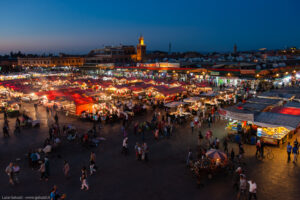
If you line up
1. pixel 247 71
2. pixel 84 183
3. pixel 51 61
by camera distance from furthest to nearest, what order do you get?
pixel 51 61
pixel 247 71
pixel 84 183

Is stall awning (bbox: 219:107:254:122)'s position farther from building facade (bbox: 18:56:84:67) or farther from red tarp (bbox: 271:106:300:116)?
building facade (bbox: 18:56:84:67)

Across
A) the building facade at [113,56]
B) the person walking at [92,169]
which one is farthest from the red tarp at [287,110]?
the building facade at [113,56]

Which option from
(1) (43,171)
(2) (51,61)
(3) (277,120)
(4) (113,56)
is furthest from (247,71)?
(2) (51,61)

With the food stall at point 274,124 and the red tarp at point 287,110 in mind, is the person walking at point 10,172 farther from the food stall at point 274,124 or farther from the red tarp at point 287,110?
the red tarp at point 287,110

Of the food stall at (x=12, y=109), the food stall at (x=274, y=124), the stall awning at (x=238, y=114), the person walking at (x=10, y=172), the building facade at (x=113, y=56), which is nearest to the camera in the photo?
the person walking at (x=10, y=172)

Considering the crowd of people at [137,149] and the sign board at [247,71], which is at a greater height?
the sign board at [247,71]

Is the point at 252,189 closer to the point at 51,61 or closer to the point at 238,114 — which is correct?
the point at 238,114

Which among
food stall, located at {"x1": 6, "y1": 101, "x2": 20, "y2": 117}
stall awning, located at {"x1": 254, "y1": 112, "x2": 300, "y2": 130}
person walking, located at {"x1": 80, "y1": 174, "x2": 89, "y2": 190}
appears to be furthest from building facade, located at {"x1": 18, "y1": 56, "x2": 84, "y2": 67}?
stall awning, located at {"x1": 254, "y1": 112, "x2": 300, "y2": 130}

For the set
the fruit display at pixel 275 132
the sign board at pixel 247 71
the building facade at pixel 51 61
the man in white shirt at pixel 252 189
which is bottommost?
the man in white shirt at pixel 252 189

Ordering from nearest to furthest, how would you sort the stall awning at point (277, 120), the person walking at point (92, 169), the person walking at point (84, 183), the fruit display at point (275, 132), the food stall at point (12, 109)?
the person walking at point (84, 183) → the person walking at point (92, 169) → the stall awning at point (277, 120) → the fruit display at point (275, 132) → the food stall at point (12, 109)

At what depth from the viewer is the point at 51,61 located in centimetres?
8056

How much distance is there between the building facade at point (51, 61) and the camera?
81.1 m

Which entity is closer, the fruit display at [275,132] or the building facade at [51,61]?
the fruit display at [275,132]

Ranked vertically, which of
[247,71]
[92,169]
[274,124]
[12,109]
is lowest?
[92,169]
